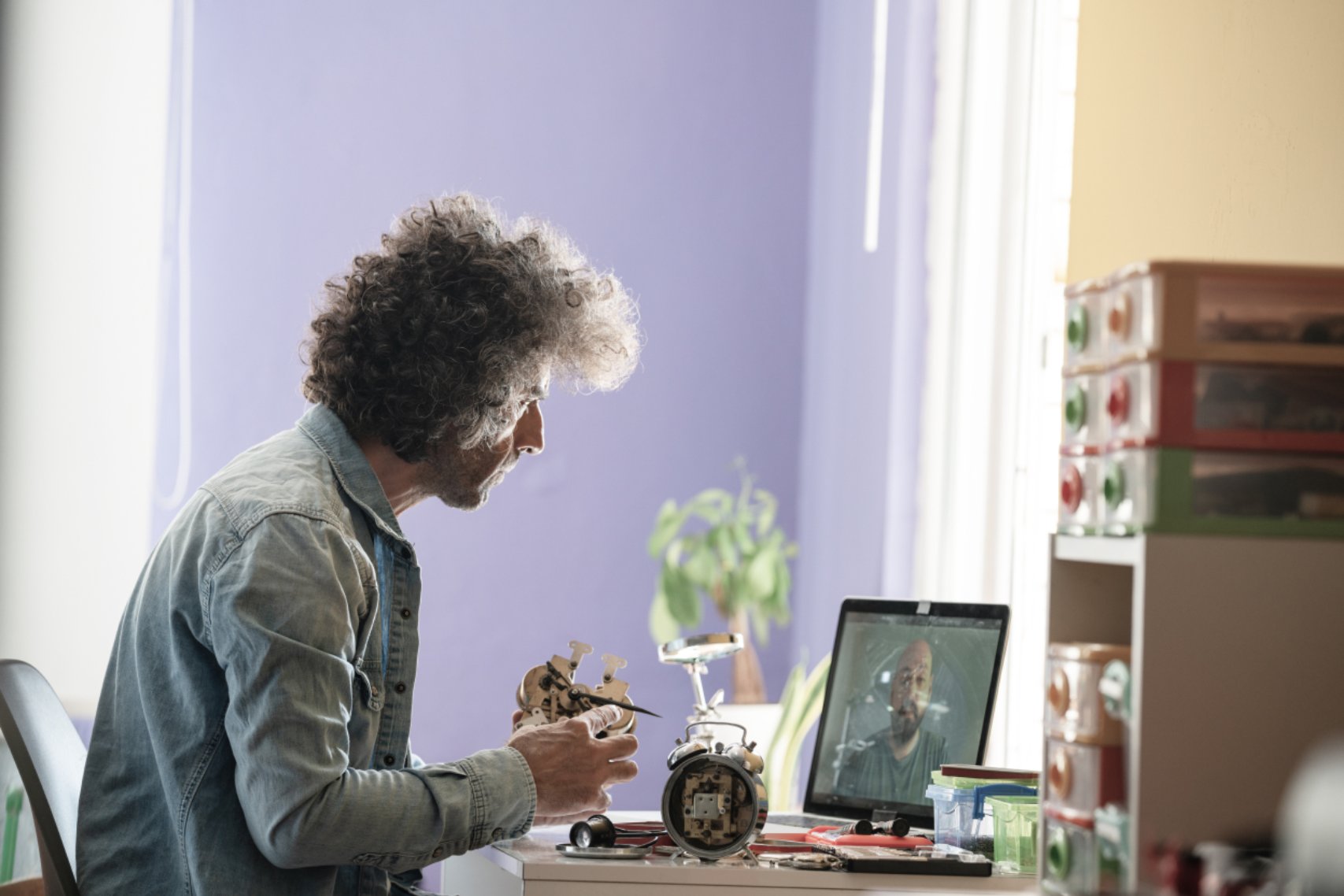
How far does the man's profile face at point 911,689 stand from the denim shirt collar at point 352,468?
704mm

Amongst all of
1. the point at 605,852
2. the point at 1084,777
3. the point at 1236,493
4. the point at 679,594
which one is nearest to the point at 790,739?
the point at 679,594

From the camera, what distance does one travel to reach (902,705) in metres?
1.83

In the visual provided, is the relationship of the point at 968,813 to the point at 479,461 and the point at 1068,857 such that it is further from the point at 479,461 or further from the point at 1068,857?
the point at 479,461

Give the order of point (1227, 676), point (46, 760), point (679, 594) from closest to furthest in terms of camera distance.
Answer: point (1227, 676) → point (46, 760) → point (679, 594)

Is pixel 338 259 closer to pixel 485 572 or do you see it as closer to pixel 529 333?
pixel 485 572

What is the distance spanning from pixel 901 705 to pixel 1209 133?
2.69 ft

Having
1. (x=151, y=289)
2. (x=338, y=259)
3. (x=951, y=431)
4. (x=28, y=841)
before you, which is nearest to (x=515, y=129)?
(x=338, y=259)

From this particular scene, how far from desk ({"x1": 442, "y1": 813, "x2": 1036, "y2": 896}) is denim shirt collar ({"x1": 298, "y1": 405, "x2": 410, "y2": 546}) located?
0.37 meters

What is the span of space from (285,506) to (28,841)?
0.87m

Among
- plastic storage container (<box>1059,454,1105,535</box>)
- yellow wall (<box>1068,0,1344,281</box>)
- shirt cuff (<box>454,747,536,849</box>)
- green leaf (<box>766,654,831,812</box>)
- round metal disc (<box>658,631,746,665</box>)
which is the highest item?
yellow wall (<box>1068,0,1344,281</box>)

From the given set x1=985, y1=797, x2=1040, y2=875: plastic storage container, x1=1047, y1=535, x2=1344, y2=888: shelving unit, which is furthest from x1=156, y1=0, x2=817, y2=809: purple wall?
x1=1047, y1=535, x2=1344, y2=888: shelving unit

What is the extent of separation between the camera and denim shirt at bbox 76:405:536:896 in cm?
127

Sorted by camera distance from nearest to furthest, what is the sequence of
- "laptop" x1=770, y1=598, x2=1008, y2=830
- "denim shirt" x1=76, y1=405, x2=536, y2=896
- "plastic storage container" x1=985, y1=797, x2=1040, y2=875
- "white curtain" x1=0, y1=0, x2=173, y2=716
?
"denim shirt" x1=76, y1=405, x2=536, y2=896 < "plastic storage container" x1=985, y1=797, x2=1040, y2=875 < "laptop" x1=770, y1=598, x2=1008, y2=830 < "white curtain" x1=0, y1=0, x2=173, y2=716

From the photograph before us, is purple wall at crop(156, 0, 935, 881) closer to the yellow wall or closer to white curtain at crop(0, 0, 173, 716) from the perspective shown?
white curtain at crop(0, 0, 173, 716)
